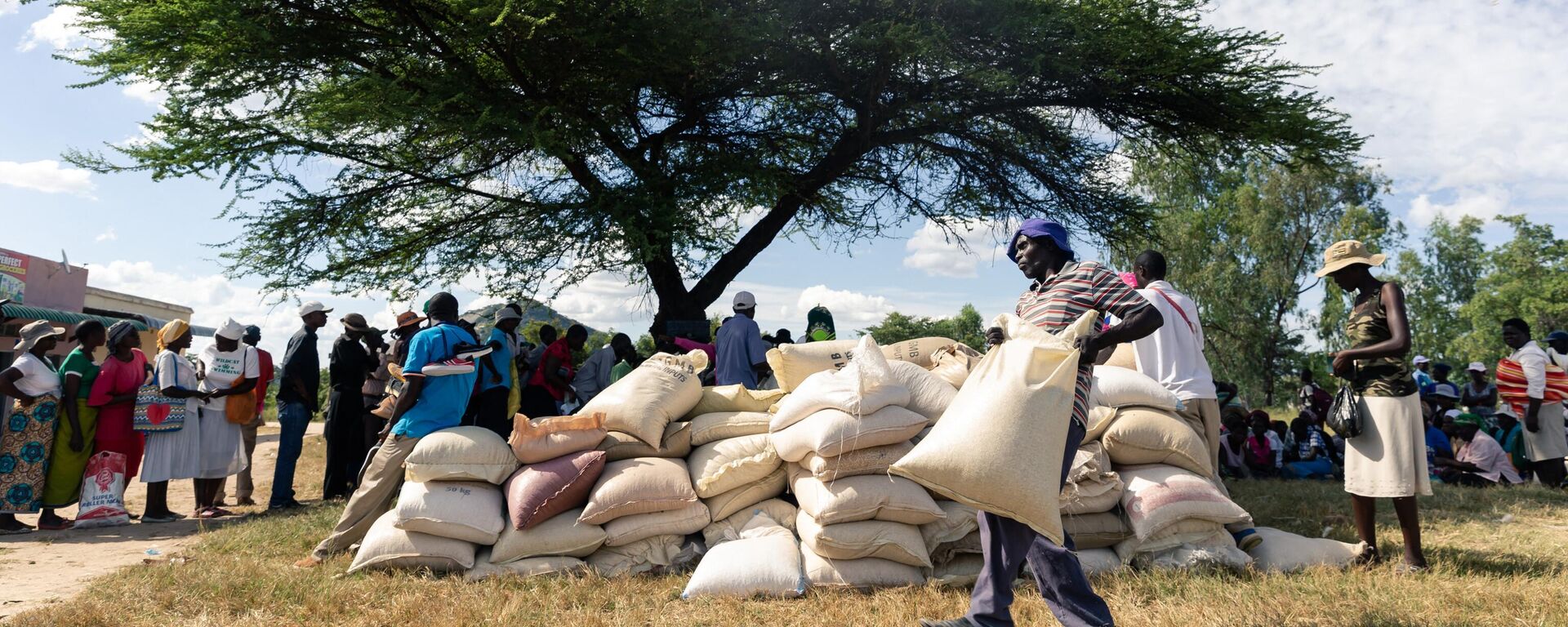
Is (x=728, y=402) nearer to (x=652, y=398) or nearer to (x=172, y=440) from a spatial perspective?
(x=652, y=398)

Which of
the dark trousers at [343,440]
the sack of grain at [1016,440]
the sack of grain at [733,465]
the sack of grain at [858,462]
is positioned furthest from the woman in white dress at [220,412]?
the sack of grain at [1016,440]

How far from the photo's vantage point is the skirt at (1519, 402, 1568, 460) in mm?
7684

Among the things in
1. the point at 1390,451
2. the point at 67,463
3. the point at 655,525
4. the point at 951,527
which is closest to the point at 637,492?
the point at 655,525

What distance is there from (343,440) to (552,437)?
3.80 metres

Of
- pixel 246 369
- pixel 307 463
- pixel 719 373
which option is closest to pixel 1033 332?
pixel 719 373

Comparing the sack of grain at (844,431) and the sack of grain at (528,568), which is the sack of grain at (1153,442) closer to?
the sack of grain at (844,431)

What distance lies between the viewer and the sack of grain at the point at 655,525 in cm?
461

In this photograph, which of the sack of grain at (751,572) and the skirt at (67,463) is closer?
the sack of grain at (751,572)

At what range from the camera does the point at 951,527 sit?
4.41 m

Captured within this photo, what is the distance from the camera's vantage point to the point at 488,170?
11.2 meters

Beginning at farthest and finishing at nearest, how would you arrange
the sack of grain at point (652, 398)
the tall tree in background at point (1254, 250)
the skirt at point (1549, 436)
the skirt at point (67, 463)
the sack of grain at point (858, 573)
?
the tall tree in background at point (1254, 250)
the skirt at point (1549, 436)
the skirt at point (67, 463)
the sack of grain at point (652, 398)
the sack of grain at point (858, 573)

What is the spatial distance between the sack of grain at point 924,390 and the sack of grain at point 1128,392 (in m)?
0.81

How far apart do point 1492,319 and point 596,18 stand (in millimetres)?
37095

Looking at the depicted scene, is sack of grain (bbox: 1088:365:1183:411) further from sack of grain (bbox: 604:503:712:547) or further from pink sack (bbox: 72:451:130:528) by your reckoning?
pink sack (bbox: 72:451:130:528)
